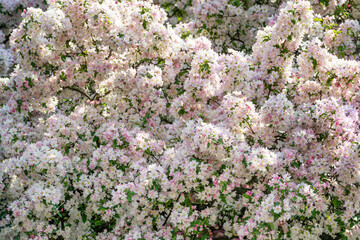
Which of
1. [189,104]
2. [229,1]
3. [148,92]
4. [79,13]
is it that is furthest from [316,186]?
[229,1]

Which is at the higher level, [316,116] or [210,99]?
[316,116]

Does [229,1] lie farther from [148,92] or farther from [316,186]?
[316,186]

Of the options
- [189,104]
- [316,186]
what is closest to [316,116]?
[316,186]

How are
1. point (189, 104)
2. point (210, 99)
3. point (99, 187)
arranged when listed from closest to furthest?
point (99, 187) → point (189, 104) → point (210, 99)

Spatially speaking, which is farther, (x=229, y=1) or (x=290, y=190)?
(x=229, y=1)

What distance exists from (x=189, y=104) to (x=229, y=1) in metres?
3.98

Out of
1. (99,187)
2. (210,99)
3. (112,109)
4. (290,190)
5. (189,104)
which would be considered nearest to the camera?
(290,190)

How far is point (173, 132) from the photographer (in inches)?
246

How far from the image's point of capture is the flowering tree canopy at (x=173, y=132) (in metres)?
5.00

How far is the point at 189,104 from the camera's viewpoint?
→ 19.6ft

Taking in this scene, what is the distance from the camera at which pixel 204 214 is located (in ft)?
17.0

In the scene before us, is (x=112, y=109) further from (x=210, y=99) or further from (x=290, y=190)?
(x=290, y=190)

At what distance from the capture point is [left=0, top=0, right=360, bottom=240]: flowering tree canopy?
16.4 ft

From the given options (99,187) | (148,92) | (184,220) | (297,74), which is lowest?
(99,187)
